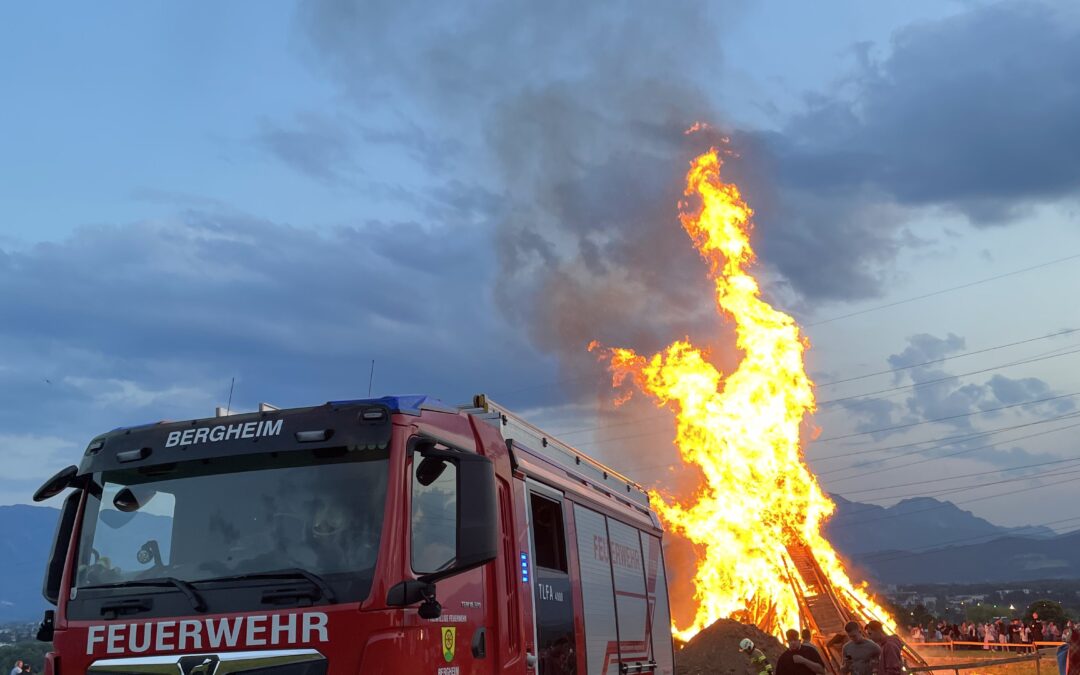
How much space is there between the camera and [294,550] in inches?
265

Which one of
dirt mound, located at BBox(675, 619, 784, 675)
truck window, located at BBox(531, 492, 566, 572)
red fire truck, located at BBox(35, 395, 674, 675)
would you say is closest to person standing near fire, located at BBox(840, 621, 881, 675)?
truck window, located at BBox(531, 492, 566, 572)

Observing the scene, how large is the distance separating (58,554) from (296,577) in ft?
6.96

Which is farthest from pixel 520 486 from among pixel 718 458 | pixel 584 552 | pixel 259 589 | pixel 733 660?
pixel 718 458

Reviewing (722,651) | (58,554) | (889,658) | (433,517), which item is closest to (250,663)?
(433,517)

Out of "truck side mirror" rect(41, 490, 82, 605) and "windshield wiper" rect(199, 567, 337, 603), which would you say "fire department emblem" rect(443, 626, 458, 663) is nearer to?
"windshield wiper" rect(199, 567, 337, 603)

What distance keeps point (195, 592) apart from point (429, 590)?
1.52 metres

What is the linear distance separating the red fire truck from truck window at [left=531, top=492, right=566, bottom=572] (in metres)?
0.58

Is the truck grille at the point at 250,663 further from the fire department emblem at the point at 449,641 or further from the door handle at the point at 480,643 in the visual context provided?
the door handle at the point at 480,643

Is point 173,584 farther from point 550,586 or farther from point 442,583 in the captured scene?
point 550,586

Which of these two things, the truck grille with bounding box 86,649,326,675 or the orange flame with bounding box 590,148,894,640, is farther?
the orange flame with bounding box 590,148,894,640

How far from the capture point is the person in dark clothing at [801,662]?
12.7m

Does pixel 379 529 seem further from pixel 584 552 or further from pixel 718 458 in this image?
pixel 718 458

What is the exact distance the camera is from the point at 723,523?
38281mm

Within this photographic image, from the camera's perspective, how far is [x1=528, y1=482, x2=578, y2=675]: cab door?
338 inches
